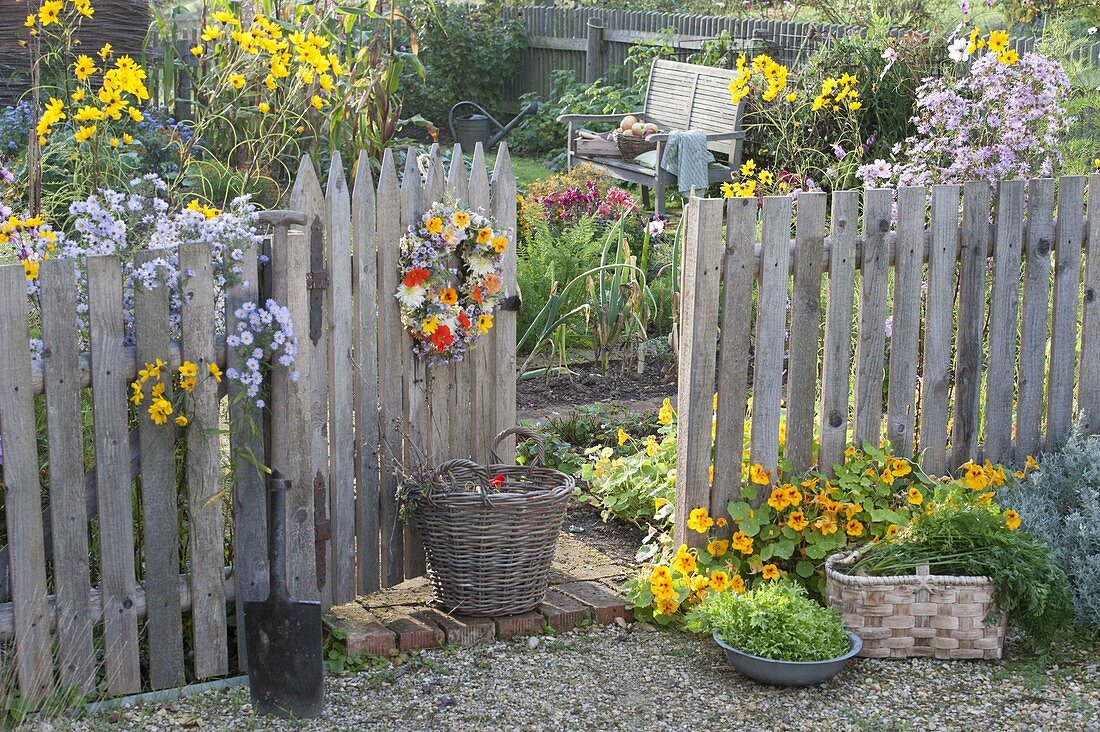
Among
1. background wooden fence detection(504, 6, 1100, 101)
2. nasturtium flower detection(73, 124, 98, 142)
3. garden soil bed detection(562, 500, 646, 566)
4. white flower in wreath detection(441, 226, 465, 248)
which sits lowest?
garden soil bed detection(562, 500, 646, 566)

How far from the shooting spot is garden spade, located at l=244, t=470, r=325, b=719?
2998 millimetres

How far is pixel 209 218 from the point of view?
10.4ft

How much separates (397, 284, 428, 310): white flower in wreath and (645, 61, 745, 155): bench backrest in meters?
7.22

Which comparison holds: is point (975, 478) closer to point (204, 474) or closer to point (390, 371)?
point (390, 371)

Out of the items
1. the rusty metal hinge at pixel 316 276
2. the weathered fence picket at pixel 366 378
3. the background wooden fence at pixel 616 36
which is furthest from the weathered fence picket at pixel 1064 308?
the background wooden fence at pixel 616 36

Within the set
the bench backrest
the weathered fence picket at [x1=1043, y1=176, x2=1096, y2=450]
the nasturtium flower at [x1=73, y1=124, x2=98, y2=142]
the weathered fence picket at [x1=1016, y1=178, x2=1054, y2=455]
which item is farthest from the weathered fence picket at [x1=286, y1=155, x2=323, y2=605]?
the bench backrest

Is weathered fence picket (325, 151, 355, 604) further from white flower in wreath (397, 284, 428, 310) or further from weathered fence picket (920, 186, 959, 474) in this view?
weathered fence picket (920, 186, 959, 474)

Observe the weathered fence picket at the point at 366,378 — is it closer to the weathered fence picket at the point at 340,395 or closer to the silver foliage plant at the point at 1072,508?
the weathered fence picket at the point at 340,395

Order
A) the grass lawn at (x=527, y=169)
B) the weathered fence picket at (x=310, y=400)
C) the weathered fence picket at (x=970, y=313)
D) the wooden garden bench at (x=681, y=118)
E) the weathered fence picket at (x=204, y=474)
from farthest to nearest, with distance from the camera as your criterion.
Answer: the grass lawn at (x=527, y=169) < the wooden garden bench at (x=681, y=118) < the weathered fence picket at (x=970, y=313) < the weathered fence picket at (x=310, y=400) < the weathered fence picket at (x=204, y=474)

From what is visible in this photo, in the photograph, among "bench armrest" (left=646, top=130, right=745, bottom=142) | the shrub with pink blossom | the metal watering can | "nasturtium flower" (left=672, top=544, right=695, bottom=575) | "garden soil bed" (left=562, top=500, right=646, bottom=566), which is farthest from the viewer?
the metal watering can

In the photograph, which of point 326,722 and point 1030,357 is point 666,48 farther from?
point 326,722

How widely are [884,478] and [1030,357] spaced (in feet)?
2.71

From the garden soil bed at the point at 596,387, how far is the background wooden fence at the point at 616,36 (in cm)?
564

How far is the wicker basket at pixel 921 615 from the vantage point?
10.7 feet
